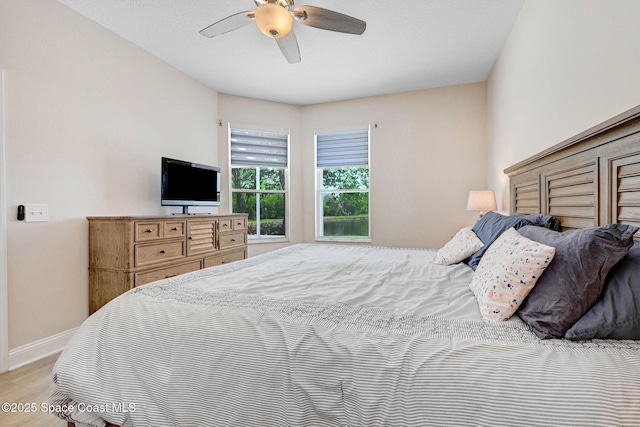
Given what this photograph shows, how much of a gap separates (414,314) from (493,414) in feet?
1.31

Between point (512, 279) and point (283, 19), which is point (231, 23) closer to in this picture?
point (283, 19)

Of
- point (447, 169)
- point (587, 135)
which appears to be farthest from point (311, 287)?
point (447, 169)


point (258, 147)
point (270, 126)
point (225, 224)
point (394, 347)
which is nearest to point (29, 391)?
point (225, 224)

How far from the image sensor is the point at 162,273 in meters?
2.70

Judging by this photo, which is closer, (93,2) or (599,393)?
(599,393)

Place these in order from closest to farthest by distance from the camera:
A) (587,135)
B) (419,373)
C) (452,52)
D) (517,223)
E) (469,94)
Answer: (419,373) → (587,135) → (517,223) → (452,52) → (469,94)

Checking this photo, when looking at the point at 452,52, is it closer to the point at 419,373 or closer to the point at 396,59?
the point at 396,59

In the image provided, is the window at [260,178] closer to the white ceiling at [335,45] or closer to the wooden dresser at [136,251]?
the white ceiling at [335,45]

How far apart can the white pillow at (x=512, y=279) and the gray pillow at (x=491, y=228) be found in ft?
1.89

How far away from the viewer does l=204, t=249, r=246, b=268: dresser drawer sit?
127 inches

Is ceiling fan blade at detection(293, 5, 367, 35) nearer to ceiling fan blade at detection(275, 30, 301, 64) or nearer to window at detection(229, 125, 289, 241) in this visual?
ceiling fan blade at detection(275, 30, 301, 64)

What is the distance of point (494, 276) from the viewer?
1.17m

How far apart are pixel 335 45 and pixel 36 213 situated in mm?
2921

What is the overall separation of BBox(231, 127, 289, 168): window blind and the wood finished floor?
302 centimetres
